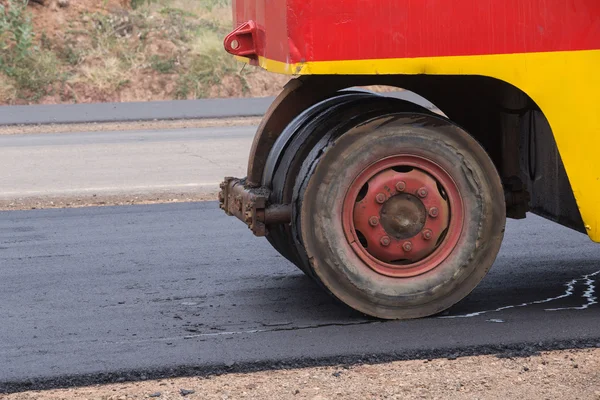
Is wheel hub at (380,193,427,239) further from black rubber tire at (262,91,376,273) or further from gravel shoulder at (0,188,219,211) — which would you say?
gravel shoulder at (0,188,219,211)

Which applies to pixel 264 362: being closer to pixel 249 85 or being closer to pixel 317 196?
pixel 317 196

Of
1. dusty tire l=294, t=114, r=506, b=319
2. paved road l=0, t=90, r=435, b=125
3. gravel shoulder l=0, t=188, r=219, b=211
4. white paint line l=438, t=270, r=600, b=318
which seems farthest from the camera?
paved road l=0, t=90, r=435, b=125

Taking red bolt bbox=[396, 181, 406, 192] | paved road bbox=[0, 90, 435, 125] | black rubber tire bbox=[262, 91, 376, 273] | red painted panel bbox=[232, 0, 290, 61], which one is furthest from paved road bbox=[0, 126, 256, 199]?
red bolt bbox=[396, 181, 406, 192]

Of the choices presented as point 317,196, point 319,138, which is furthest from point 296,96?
point 317,196

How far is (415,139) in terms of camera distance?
5207 mm

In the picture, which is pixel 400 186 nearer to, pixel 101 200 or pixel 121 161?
pixel 101 200

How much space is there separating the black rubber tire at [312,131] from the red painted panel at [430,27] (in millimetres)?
522

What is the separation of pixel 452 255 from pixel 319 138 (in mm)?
881

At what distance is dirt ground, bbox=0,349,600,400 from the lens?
4.23 m

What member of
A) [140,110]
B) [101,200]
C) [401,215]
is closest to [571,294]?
[401,215]

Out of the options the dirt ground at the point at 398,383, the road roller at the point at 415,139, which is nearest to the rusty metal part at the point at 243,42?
the road roller at the point at 415,139

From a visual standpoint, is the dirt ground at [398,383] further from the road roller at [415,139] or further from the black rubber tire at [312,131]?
the black rubber tire at [312,131]

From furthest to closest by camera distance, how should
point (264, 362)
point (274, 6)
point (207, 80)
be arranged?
point (207, 80) → point (274, 6) → point (264, 362)

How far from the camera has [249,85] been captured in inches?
842
